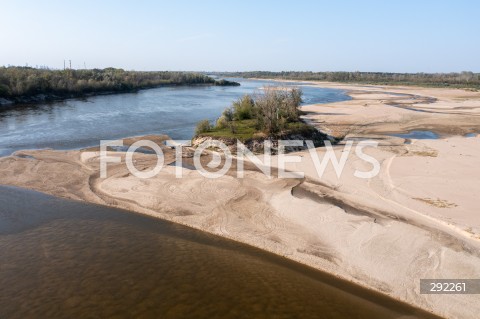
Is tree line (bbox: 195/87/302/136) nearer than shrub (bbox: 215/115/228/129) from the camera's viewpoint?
Yes

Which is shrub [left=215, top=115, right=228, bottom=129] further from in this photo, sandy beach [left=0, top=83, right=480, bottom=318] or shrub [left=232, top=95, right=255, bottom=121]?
sandy beach [left=0, top=83, right=480, bottom=318]

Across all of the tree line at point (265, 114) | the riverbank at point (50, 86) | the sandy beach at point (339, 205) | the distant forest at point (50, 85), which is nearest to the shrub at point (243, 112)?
the tree line at point (265, 114)

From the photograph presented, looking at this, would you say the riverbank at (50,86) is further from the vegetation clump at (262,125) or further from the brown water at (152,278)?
the brown water at (152,278)

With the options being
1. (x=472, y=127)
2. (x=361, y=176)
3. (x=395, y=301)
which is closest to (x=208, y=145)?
(x=361, y=176)

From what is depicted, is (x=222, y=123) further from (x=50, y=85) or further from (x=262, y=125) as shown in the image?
(x=50, y=85)

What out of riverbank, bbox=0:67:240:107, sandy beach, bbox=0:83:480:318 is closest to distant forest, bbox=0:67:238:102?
riverbank, bbox=0:67:240:107
